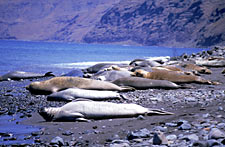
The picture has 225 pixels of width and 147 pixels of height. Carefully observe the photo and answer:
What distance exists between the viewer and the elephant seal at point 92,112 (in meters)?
6.26

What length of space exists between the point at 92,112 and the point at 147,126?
133 centimetres

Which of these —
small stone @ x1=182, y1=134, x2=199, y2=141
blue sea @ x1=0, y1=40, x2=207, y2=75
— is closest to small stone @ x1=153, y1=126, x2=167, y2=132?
small stone @ x1=182, y1=134, x2=199, y2=141

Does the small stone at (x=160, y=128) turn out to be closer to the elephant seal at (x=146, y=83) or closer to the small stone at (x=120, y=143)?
the small stone at (x=120, y=143)

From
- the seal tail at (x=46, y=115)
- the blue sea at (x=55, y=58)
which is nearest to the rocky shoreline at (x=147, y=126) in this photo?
the seal tail at (x=46, y=115)

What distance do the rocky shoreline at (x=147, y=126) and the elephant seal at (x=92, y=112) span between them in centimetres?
16

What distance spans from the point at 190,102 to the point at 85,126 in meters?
2.59

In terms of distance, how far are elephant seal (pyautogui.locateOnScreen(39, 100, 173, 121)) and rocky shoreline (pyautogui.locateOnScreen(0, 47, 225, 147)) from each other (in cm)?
16

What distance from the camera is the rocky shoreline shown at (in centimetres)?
435

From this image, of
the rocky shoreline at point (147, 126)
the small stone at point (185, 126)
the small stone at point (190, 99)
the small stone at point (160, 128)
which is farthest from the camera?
the small stone at point (190, 99)

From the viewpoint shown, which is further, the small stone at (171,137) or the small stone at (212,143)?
the small stone at (171,137)

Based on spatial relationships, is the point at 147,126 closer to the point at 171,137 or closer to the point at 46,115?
the point at 171,137

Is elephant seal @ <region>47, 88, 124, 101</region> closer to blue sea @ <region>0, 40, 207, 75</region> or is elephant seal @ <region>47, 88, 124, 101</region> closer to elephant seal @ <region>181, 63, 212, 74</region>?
elephant seal @ <region>181, 63, 212, 74</region>

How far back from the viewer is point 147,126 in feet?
17.7

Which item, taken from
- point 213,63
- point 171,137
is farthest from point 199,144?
point 213,63
